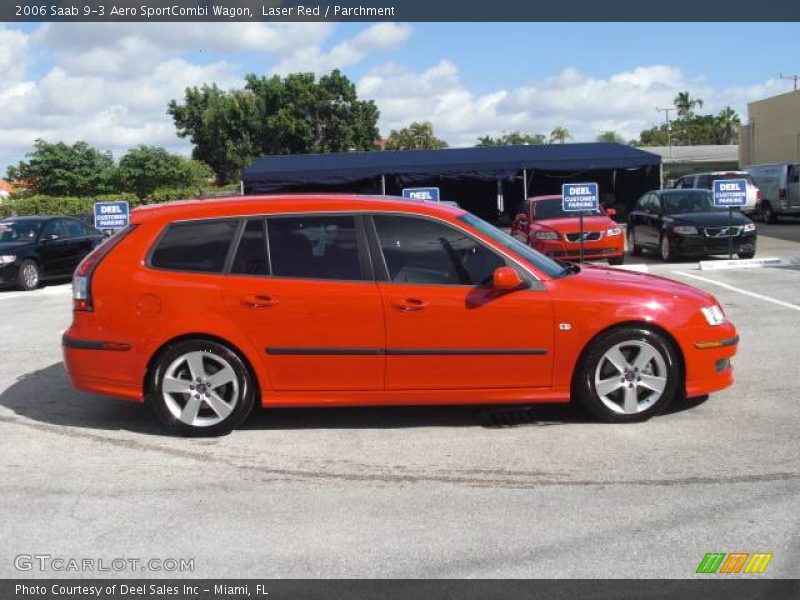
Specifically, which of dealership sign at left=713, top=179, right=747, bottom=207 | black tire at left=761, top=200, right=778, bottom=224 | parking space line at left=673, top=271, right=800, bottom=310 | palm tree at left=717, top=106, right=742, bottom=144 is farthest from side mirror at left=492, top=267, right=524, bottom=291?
palm tree at left=717, top=106, right=742, bottom=144

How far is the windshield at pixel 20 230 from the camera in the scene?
18.2 m

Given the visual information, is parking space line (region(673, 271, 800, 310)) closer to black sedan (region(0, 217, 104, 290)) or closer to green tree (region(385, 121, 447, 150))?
black sedan (region(0, 217, 104, 290))

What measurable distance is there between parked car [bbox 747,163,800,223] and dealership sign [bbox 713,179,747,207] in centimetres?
1495

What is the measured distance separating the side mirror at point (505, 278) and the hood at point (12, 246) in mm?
14069

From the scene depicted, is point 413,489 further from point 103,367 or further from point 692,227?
point 692,227

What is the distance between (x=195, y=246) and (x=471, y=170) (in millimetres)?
21772

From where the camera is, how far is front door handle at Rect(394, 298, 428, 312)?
5.89 metres

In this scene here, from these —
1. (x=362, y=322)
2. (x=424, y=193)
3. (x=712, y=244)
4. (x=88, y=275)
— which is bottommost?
(x=712, y=244)

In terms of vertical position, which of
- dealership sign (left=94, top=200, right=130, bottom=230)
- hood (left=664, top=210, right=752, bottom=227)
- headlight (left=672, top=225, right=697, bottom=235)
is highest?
dealership sign (left=94, top=200, right=130, bottom=230)

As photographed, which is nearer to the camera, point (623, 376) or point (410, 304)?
point (410, 304)

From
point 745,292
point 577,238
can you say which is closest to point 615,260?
point 577,238

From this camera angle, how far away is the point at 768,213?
101 feet

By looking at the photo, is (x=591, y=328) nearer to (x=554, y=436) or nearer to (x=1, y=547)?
(x=554, y=436)

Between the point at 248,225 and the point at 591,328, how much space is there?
248 centimetres
